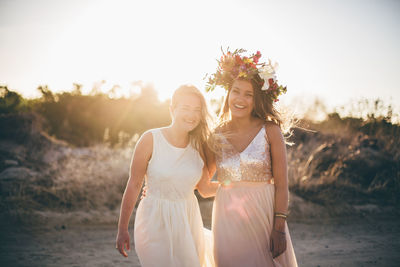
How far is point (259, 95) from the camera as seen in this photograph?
2.80m

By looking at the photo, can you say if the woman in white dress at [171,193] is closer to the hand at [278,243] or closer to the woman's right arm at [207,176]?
the woman's right arm at [207,176]

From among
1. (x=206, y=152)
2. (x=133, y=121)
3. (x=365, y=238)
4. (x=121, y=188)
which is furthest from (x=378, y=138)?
(x=133, y=121)

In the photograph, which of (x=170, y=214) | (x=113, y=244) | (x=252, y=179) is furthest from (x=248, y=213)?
(x=113, y=244)

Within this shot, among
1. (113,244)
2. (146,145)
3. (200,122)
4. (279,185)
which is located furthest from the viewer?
(113,244)

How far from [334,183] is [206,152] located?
5914 millimetres

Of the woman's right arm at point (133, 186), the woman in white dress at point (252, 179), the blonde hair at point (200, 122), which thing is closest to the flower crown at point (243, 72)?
the woman in white dress at point (252, 179)

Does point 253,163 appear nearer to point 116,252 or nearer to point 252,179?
point 252,179

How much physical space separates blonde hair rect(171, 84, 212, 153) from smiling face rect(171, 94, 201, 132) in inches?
1.4

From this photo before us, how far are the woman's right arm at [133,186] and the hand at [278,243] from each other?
1.24 meters

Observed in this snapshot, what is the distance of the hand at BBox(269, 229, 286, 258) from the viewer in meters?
2.41

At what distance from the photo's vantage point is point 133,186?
8.42ft

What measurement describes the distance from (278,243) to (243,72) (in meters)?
1.52

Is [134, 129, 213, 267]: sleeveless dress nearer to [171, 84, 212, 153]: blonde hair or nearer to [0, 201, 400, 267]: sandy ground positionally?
[171, 84, 212, 153]: blonde hair

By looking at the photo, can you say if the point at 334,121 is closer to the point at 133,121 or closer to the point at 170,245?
the point at 133,121
